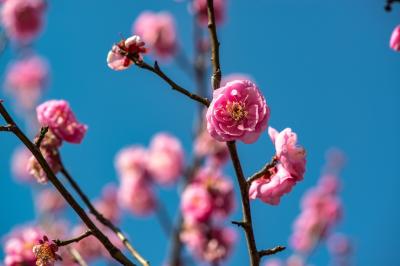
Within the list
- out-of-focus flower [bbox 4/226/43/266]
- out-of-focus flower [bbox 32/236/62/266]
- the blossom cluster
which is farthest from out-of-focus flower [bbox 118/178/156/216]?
out-of-focus flower [bbox 32/236/62/266]

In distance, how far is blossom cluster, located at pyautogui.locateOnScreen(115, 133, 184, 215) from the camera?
22.9ft

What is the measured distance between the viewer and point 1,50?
317cm

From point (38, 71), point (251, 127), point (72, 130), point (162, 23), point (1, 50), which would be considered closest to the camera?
point (251, 127)

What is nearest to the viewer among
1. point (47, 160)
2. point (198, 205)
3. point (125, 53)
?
point (125, 53)

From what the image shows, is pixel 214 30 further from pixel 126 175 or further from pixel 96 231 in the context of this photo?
pixel 126 175

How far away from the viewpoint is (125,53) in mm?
2119

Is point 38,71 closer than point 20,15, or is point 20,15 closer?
point 20,15

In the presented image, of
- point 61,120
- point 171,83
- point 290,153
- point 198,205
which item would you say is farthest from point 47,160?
point 198,205

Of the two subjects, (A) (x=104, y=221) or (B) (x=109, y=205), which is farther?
(B) (x=109, y=205)

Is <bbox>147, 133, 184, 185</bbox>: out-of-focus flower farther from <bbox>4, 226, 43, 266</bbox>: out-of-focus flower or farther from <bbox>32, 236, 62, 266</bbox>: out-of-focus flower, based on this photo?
<bbox>32, 236, 62, 266</bbox>: out-of-focus flower

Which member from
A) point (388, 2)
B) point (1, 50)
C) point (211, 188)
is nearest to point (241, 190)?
point (388, 2)

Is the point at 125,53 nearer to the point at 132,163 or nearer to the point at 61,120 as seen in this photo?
the point at 61,120

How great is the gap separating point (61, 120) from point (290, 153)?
1136 mm

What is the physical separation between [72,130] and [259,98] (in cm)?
98
